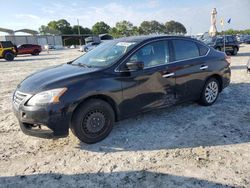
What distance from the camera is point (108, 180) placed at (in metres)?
3.15

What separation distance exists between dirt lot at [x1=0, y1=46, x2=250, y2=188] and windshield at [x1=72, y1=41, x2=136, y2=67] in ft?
4.15

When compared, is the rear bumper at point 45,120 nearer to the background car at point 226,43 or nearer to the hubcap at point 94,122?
the hubcap at point 94,122

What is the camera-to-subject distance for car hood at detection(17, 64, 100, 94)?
3.76 m

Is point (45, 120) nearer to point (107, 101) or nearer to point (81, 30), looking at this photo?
point (107, 101)

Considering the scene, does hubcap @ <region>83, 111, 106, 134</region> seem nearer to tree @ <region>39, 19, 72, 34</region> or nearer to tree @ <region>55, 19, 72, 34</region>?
tree @ <region>39, 19, 72, 34</region>

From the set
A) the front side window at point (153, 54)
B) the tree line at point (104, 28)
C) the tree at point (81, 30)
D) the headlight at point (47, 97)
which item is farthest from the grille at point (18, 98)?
the tree at point (81, 30)

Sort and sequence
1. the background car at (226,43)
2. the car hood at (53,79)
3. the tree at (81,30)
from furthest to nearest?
1. the tree at (81,30)
2. the background car at (226,43)
3. the car hood at (53,79)

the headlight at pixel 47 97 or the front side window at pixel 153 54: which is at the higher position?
the front side window at pixel 153 54

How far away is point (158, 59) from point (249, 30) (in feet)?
359

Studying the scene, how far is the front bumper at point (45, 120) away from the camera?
3.61 metres

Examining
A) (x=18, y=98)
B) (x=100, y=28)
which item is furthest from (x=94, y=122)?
(x=100, y=28)

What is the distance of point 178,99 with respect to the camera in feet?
16.6

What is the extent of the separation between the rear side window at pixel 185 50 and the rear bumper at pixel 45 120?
8.45ft

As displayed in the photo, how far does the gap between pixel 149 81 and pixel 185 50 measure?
125 centimetres
